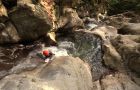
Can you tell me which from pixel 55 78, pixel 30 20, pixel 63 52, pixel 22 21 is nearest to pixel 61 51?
pixel 63 52

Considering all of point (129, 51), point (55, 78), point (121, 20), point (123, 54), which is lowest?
point (121, 20)

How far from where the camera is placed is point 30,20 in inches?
698

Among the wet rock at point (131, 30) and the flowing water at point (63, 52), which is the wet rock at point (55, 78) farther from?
the wet rock at point (131, 30)

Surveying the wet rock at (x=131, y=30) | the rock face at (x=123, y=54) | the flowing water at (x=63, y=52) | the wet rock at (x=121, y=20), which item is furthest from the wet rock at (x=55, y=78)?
the wet rock at (x=121, y=20)

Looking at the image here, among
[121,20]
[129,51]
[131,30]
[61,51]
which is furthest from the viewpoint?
[121,20]

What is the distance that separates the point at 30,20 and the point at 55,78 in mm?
8197

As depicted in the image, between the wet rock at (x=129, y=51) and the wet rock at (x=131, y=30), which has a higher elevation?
the wet rock at (x=129, y=51)

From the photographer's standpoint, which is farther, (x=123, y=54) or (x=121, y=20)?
(x=121, y=20)

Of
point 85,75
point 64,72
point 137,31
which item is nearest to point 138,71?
point 85,75

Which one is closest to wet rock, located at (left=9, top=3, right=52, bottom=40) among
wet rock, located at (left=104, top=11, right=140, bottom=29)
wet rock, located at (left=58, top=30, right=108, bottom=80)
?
wet rock, located at (left=58, top=30, right=108, bottom=80)

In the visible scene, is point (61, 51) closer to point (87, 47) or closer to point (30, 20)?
point (87, 47)

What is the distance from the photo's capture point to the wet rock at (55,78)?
9.52 m

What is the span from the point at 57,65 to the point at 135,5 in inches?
939

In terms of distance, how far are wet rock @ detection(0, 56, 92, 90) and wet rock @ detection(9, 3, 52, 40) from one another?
6.61 meters
